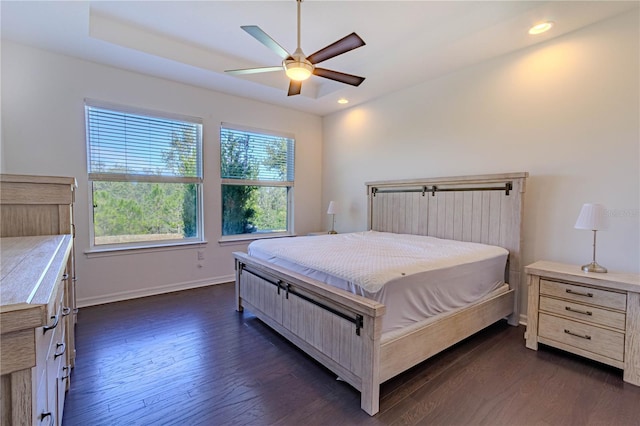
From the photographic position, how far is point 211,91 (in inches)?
169

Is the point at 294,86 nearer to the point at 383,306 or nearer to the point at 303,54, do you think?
the point at 303,54

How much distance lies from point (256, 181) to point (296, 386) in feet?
11.2

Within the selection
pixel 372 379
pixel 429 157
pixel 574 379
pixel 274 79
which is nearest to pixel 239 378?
pixel 372 379

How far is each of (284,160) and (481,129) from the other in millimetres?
3045

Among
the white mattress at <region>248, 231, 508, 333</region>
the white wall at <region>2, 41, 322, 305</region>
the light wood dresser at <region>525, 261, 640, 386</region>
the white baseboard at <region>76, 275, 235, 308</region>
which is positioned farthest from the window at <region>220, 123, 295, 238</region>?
the light wood dresser at <region>525, 261, 640, 386</region>

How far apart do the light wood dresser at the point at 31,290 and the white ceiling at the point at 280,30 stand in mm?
1801

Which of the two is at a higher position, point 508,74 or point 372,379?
point 508,74

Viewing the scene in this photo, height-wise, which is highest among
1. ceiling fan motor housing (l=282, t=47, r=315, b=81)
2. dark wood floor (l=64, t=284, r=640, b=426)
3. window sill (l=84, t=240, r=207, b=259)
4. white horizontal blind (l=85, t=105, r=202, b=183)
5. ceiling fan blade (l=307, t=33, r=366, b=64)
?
ceiling fan blade (l=307, t=33, r=366, b=64)

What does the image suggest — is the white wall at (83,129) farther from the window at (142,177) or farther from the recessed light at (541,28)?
the recessed light at (541,28)

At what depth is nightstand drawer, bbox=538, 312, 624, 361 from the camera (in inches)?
84.9

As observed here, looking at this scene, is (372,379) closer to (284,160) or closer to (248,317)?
(248,317)

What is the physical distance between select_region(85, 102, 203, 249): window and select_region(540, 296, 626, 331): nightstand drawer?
4.12 m

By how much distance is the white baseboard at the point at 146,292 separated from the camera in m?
3.50

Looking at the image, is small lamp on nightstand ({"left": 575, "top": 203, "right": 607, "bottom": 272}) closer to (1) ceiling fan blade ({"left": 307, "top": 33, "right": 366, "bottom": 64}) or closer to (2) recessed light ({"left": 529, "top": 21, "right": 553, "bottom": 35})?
(2) recessed light ({"left": 529, "top": 21, "right": 553, "bottom": 35})
